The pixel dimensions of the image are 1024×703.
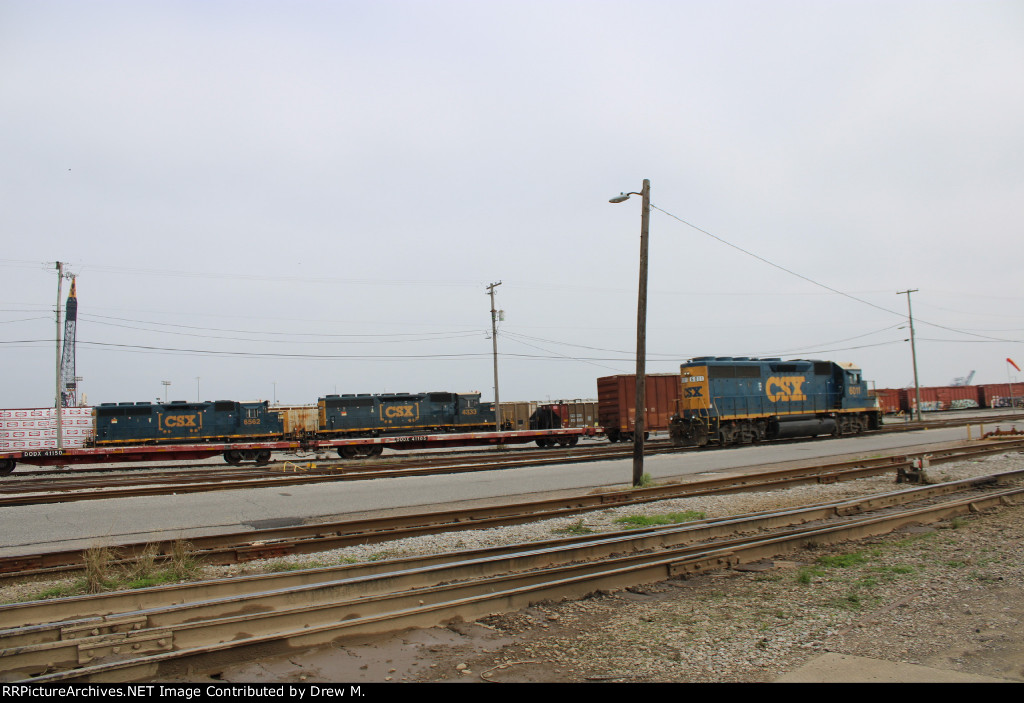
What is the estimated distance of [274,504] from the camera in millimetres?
14453

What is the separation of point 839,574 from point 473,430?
31.9m

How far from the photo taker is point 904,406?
204 feet

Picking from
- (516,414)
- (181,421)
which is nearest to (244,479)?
(181,421)

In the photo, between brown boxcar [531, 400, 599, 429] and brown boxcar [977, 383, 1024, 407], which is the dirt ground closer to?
brown boxcar [531, 400, 599, 429]

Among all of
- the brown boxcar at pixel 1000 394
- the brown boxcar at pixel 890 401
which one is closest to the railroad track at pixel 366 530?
the brown boxcar at pixel 890 401

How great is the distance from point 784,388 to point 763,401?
5.95 feet

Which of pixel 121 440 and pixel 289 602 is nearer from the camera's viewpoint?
pixel 289 602

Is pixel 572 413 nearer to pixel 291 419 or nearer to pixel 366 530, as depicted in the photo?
pixel 291 419

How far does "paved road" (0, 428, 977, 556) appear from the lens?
37.8 ft

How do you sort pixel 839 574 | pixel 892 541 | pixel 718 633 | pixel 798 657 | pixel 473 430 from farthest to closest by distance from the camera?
pixel 473 430 → pixel 892 541 → pixel 839 574 → pixel 718 633 → pixel 798 657

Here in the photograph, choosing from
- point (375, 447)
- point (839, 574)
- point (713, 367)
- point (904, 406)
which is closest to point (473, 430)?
point (375, 447)

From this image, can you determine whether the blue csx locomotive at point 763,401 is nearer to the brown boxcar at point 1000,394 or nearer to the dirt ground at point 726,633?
the dirt ground at point 726,633
